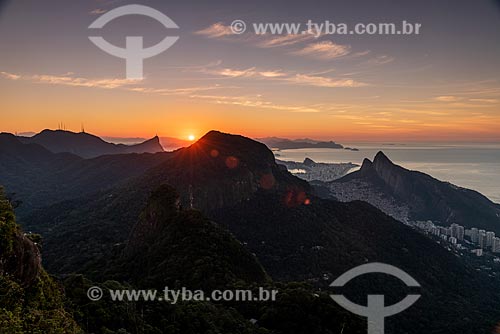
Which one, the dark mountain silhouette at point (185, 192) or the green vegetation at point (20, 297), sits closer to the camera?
the green vegetation at point (20, 297)

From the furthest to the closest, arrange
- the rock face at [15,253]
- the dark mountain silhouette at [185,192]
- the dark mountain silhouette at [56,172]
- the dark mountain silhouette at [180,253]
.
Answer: the dark mountain silhouette at [56,172]
the dark mountain silhouette at [185,192]
the dark mountain silhouette at [180,253]
the rock face at [15,253]

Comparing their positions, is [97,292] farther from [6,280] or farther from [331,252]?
[331,252]

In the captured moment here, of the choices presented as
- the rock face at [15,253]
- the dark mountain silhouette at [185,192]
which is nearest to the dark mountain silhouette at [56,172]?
the dark mountain silhouette at [185,192]

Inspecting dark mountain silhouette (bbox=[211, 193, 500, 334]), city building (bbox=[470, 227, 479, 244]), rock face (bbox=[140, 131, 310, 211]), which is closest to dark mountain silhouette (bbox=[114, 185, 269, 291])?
dark mountain silhouette (bbox=[211, 193, 500, 334])

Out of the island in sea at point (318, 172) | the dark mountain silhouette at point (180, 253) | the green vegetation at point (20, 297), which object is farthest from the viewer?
the island in sea at point (318, 172)

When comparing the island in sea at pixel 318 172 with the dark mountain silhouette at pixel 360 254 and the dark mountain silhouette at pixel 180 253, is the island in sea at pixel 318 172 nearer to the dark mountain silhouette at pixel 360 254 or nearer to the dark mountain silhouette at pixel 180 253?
the dark mountain silhouette at pixel 360 254

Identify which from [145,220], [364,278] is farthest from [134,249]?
[364,278]

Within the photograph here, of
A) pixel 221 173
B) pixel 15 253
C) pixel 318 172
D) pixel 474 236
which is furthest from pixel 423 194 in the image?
pixel 15 253

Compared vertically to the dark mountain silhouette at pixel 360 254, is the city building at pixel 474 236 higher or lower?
lower
